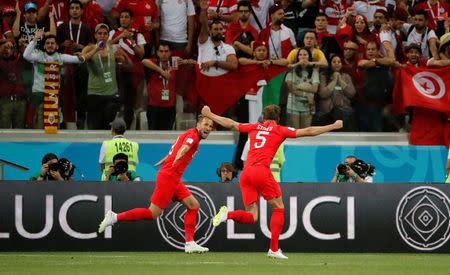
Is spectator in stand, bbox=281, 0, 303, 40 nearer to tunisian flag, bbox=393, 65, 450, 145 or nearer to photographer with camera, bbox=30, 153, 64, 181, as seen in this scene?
tunisian flag, bbox=393, 65, 450, 145

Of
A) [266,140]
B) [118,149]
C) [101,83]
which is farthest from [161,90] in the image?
[266,140]

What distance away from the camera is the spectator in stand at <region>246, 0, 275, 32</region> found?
15.3 m

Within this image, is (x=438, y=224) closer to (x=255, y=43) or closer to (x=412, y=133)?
(x=412, y=133)

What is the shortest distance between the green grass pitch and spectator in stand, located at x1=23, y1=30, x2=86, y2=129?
3620mm

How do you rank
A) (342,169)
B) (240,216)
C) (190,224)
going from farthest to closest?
(342,169) → (190,224) → (240,216)

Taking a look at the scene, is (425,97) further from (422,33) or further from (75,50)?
(75,50)

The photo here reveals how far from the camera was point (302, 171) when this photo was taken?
49.4 feet

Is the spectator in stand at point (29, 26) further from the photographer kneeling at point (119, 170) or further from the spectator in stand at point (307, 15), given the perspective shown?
the spectator in stand at point (307, 15)

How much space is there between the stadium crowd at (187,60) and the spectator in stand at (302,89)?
18 mm

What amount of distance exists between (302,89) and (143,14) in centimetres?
320

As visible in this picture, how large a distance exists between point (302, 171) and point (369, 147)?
1.32 meters

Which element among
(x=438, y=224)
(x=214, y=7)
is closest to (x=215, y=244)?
(x=438, y=224)

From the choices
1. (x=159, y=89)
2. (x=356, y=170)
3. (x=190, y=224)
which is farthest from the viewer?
(x=159, y=89)

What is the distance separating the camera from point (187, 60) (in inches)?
566
